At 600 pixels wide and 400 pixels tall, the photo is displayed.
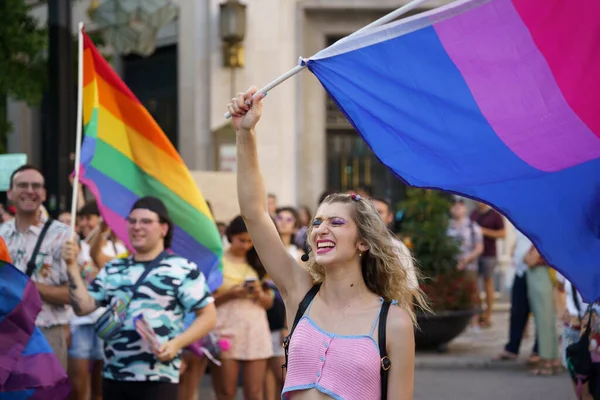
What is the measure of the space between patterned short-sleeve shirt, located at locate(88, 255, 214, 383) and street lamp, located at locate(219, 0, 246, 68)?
35.9ft

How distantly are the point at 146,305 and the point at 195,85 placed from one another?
11616mm

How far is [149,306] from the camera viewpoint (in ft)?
21.4

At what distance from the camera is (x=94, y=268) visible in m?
9.14

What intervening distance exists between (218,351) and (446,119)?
407 centimetres

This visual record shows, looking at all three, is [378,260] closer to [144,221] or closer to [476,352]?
[144,221]

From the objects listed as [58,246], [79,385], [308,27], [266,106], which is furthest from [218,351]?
[308,27]

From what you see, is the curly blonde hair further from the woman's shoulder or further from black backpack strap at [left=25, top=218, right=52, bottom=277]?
black backpack strap at [left=25, top=218, right=52, bottom=277]

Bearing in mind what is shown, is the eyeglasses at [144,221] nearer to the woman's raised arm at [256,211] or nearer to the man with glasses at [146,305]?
the man with glasses at [146,305]

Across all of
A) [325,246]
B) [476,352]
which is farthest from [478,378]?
[325,246]

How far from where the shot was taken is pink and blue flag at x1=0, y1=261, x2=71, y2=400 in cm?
594

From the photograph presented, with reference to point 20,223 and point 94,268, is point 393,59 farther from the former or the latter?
point 94,268

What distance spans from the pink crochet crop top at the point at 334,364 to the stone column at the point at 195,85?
1328 centimetres

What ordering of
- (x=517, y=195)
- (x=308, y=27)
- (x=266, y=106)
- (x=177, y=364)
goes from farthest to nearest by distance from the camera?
Answer: (x=308, y=27) → (x=266, y=106) → (x=177, y=364) → (x=517, y=195)

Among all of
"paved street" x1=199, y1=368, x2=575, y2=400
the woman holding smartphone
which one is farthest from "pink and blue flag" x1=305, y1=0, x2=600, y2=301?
"paved street" x1=199, y1=368, x2=575, y2=400
